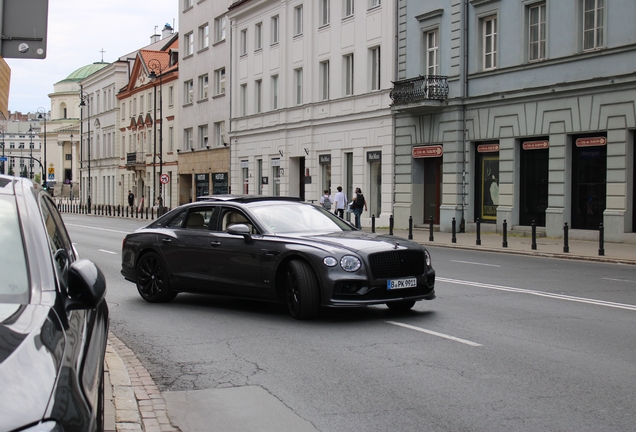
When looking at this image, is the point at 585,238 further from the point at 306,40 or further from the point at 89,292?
the point at 89,292

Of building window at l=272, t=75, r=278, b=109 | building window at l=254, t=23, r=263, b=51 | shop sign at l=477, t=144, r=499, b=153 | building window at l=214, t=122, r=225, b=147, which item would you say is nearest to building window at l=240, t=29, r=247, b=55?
building window at l=254, t=23, r=263, b=51

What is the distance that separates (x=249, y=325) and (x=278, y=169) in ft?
126

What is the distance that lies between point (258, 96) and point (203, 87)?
1064 cm

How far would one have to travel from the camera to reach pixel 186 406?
20.7ft

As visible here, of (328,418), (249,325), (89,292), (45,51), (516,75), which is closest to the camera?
(89,292)

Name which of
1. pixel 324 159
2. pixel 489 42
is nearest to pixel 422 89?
pixel 489 42

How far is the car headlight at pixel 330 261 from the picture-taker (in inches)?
380

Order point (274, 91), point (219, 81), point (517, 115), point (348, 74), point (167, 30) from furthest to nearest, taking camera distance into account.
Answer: point (167, 30), point (219, 81), point (274, 91), point (348, 74), point (517, 115)

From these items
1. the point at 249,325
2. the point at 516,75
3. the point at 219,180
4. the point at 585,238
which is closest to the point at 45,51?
the point at 249,325

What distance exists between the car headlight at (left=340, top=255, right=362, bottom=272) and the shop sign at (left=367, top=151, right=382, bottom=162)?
2829 cm

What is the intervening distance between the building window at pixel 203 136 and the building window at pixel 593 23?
119 feet

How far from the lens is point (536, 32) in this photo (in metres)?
29.3

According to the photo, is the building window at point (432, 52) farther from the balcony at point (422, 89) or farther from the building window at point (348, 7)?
the building window at point (348, 7)

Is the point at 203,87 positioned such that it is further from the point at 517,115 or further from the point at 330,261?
the point at 330,261
